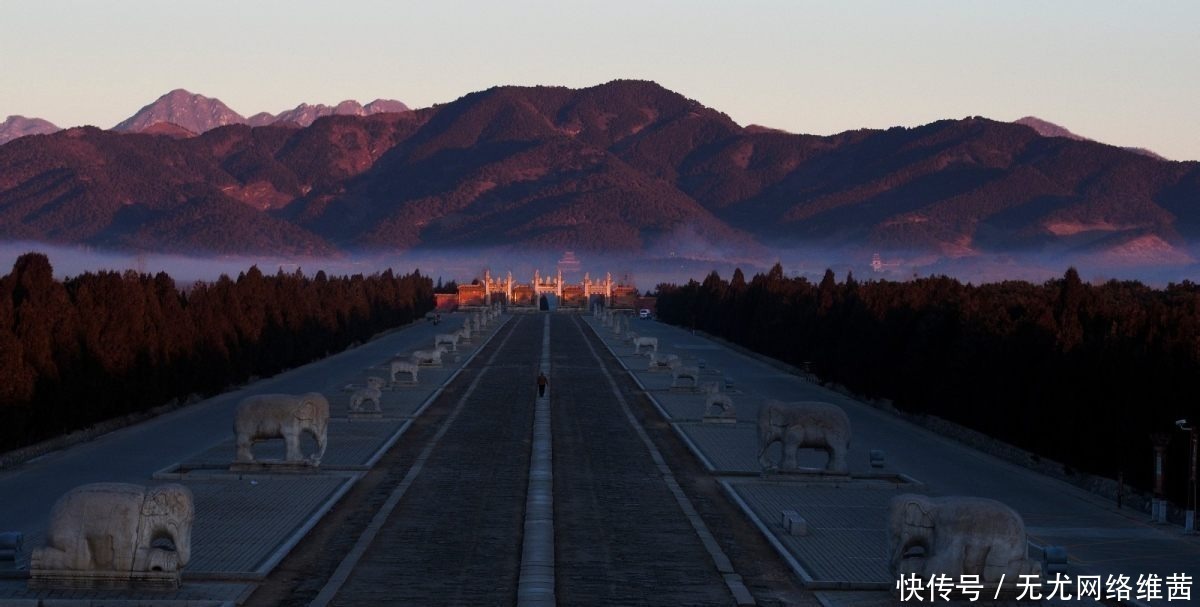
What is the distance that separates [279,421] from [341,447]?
4300 millimetres

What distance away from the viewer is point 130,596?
1720cm

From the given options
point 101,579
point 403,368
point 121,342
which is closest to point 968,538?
point 101,579

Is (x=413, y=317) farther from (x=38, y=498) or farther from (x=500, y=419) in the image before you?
(x=38, y=498)

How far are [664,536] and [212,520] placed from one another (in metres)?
6.22

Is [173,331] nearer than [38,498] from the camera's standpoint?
No

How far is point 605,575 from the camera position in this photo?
19.0m

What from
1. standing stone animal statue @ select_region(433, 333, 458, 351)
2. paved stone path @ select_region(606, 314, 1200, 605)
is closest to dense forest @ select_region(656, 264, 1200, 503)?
paved stone path @ select_region(606, 314, 1200, 605)

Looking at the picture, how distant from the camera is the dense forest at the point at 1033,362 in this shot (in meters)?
27.4

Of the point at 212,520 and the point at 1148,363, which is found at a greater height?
the point at 1148,363

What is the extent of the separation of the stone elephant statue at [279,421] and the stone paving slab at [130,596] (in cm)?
967

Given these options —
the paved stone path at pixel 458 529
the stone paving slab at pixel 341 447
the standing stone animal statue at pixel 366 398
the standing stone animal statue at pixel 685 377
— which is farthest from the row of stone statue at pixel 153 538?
the standing stone animal statue at pixel 685 377

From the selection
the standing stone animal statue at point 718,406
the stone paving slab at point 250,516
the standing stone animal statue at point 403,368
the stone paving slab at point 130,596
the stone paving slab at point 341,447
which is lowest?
the stone paving slab at point 130,596

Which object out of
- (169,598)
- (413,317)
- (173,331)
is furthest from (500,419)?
(413,317)

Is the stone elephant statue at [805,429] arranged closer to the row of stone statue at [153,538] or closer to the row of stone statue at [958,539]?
the row of stone statue at [958,539]
